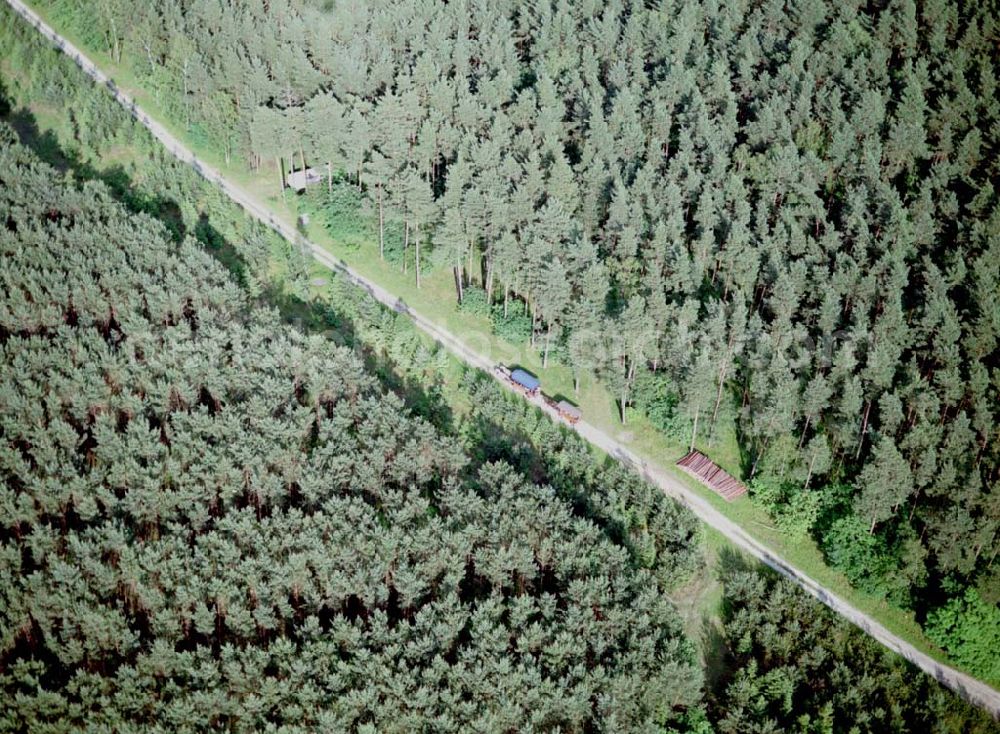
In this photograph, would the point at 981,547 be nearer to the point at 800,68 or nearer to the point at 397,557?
the point at 397,557

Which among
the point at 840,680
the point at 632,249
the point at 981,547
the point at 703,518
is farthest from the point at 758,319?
the point at 840,680

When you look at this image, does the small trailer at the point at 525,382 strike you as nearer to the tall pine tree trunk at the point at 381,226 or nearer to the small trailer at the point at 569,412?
the small trailer at the point at 569,412

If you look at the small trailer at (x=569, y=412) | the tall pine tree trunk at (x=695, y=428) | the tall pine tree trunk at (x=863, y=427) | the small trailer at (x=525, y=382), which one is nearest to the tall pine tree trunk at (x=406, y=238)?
the small trailer at (x=525, y=382)

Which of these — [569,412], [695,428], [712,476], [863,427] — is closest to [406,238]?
[569,412]

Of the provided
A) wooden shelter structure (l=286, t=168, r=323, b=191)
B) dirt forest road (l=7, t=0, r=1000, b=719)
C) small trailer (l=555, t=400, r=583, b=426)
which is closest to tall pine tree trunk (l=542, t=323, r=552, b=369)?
dirt forest road (l=7, t=0, r=1000, b=719)

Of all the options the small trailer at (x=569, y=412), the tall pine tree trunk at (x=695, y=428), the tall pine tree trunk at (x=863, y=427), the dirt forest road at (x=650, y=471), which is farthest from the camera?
the small trailer at (x=569, y=412)

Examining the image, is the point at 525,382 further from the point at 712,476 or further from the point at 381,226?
the point at 381,226
